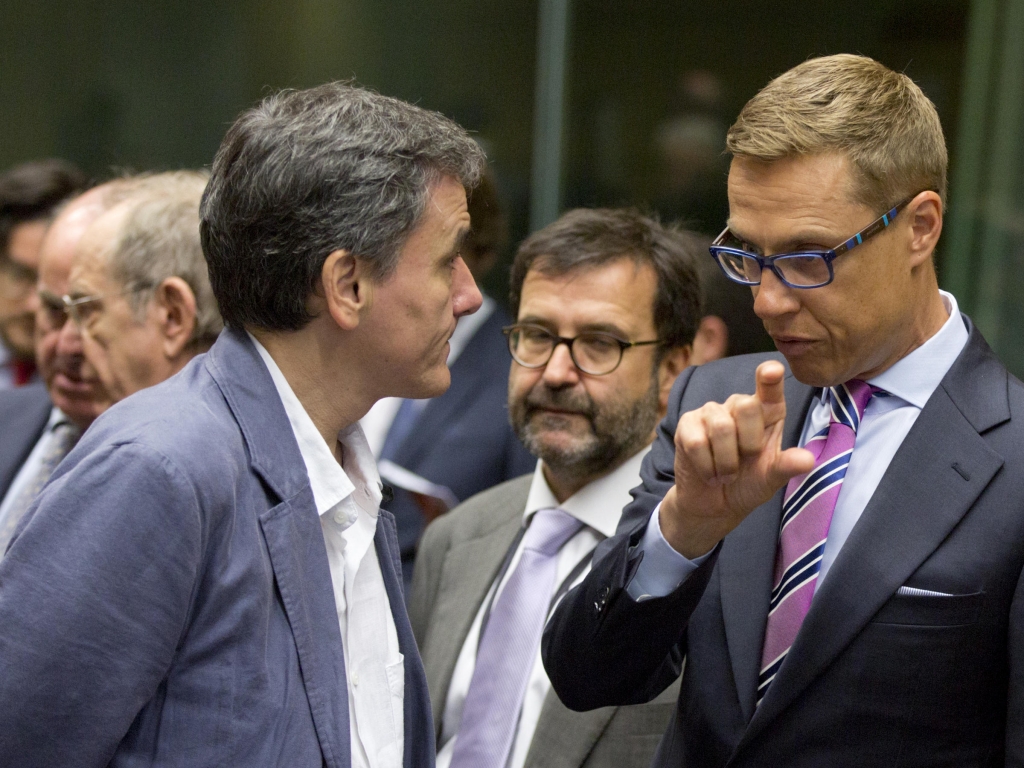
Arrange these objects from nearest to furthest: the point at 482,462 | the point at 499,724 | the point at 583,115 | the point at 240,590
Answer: the point at 240,590
the point at 499,724
the point at 482,462
the point at 583,115

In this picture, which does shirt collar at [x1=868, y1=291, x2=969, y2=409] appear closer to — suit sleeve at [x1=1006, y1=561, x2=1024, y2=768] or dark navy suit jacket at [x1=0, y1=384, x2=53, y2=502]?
suit sleeve at [x1=1006, y1=561, x2=1024, y2=768]

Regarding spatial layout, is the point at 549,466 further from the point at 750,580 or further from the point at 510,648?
the point at 750,580

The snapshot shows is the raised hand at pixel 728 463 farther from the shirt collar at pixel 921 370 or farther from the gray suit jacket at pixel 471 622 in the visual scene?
the gray suit jacket at pixel 471 622

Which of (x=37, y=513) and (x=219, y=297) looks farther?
(x=219, y=297)

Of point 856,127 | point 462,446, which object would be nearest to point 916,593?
point 856,127

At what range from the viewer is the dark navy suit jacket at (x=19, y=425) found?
3.26 m

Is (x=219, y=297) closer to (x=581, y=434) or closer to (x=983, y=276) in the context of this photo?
(x=581, y=434)

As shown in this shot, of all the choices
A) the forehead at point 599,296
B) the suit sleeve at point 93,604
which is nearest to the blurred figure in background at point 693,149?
the forehead at point 599,296

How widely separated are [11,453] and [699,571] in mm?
2250

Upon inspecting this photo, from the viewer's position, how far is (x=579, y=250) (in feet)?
9.43

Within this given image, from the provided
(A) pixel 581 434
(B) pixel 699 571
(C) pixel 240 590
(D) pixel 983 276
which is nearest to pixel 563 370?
(A) pixel 581 434

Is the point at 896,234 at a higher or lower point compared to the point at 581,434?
higher

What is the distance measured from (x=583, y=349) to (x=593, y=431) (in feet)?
0.73

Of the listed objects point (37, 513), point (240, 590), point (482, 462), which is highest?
point (37, 513)
